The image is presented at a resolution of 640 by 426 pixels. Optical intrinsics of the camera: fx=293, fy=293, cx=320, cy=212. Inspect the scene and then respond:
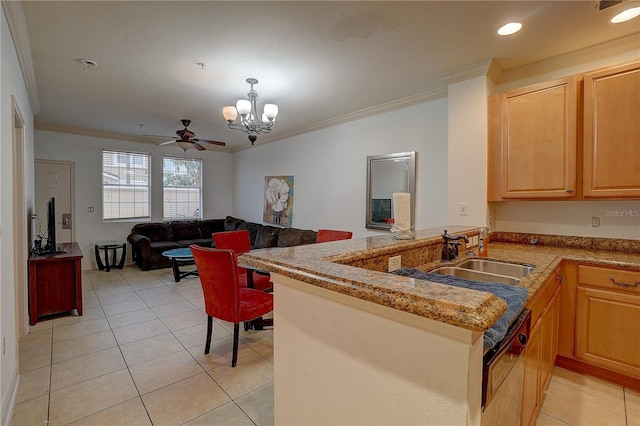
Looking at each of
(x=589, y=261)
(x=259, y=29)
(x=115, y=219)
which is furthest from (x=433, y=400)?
(x=115, y=219)

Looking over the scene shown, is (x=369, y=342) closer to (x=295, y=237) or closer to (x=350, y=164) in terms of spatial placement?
(x=350, y=164)

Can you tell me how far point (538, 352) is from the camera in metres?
1.61

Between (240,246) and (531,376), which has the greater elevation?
(240,246)

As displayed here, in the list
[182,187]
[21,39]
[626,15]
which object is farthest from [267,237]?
[626,15]

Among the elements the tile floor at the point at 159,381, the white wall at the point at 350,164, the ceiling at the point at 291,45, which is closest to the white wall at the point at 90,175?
the ceiling at the point at 291,45

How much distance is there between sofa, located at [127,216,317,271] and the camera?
16.8 ft

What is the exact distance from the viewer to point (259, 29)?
2.25 meters

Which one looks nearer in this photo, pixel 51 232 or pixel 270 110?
pixel 270 110

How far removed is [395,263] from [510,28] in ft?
6.69

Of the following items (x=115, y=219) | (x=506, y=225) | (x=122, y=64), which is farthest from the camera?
(x=115, y=219)

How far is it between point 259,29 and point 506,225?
298cm

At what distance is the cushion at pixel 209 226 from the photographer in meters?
6.91

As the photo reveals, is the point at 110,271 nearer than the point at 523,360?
No

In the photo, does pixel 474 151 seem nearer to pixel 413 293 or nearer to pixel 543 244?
pixel 543 244
